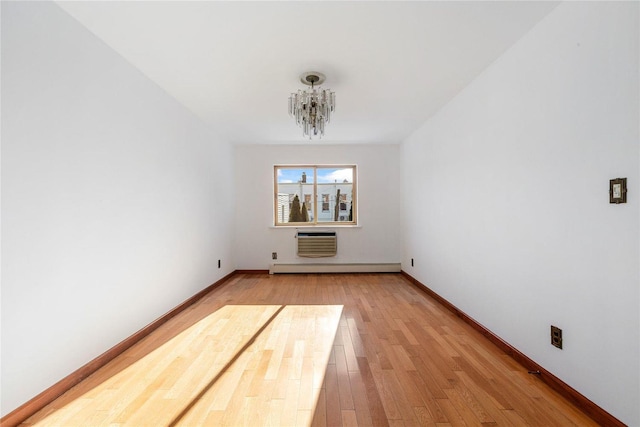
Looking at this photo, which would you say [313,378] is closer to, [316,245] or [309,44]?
[309,44]

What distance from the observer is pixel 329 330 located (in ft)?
8.82

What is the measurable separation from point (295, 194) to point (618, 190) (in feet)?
14.8

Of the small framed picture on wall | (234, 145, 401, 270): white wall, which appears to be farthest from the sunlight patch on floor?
(234, 145, 401, 270): white wall

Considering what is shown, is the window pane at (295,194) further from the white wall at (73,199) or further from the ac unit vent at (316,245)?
the white wall at (73,199)

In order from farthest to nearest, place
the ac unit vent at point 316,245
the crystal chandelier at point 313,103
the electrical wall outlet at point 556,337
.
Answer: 1. the ac unit vent at point 316,245
2. the crystal chandelier at point 313,103
3. the electrical wall outlet at point 556,337

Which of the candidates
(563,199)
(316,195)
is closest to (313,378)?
(563,199)

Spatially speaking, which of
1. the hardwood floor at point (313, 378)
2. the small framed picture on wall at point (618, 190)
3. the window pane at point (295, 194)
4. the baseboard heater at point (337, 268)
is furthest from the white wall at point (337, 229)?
the small framed picture on wall at point (618, 190)

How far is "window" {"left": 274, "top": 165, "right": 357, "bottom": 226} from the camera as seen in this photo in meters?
5.47

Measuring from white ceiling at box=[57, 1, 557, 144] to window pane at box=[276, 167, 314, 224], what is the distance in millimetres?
2200

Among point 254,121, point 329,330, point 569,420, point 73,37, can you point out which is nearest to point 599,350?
point 569,420

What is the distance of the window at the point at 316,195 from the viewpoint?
5.47 m

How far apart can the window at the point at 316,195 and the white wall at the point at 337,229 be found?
0.19m

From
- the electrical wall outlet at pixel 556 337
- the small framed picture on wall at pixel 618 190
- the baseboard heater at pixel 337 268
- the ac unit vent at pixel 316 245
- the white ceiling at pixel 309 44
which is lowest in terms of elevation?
the baseboard heater at pixel 337 268

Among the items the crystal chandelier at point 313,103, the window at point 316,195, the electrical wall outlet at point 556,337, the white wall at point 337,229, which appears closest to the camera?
the electrical wall outlet at point 556,337
